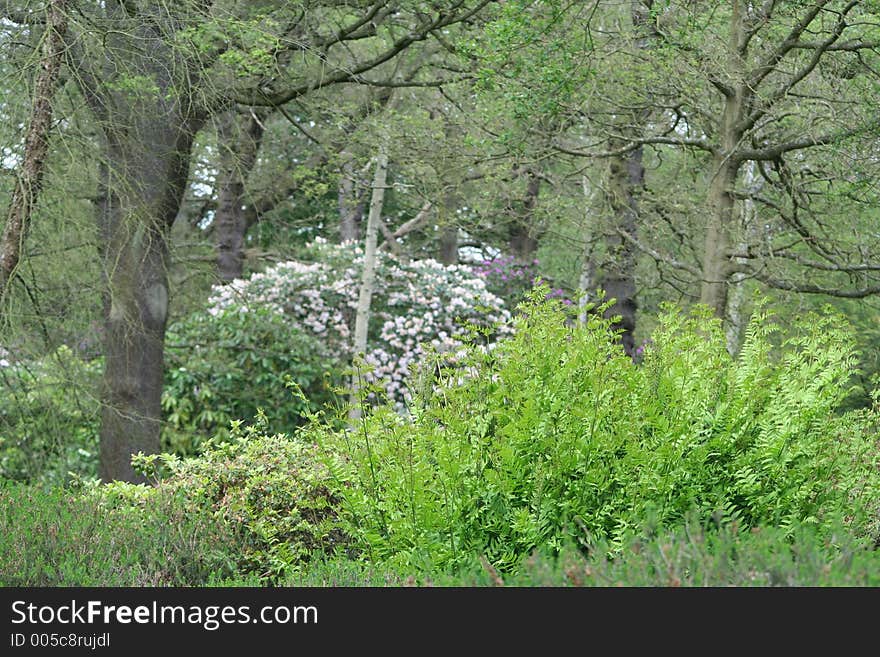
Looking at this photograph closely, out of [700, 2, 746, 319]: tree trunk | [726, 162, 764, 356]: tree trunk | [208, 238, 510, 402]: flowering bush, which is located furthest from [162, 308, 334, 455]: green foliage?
[726, 162, 764, 356]: tree trunk

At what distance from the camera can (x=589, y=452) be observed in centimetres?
457

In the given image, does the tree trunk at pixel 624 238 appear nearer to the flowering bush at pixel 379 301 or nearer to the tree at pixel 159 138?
the flowering bush at pixel 379 301

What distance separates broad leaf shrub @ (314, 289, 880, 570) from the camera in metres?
4.51

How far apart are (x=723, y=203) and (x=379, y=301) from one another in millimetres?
7576

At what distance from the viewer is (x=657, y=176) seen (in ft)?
52.7

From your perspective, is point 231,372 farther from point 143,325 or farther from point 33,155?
point 33,155

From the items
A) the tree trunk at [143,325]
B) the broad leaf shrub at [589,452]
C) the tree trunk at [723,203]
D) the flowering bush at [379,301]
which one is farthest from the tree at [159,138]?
the broad leaf shrub at [589,452]

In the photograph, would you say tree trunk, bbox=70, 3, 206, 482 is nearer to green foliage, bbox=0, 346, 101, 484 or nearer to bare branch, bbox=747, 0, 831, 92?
green foliage, bbox=0, 346, 101, 484

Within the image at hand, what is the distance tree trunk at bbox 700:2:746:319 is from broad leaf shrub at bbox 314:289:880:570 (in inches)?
160

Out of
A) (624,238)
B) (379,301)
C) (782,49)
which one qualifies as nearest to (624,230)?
(624,238)

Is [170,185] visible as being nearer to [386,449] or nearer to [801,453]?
[386,449]
